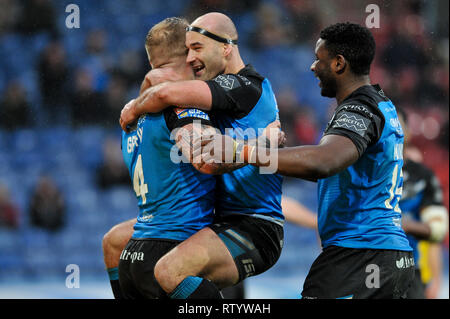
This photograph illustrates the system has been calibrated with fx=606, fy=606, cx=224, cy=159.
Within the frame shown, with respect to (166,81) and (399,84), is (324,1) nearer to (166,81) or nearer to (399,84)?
(399,84)

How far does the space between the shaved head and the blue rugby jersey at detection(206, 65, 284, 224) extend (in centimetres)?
43

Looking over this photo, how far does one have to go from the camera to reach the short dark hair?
334 centimetres

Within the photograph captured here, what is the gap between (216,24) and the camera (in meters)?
3.80

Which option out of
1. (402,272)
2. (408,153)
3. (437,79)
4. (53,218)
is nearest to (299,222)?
(408,153)

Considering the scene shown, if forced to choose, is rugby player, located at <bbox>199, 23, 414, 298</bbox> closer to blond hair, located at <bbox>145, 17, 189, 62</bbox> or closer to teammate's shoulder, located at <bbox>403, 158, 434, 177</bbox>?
blond hair, located at <bbox>145, 17, 189, 62</bbox>

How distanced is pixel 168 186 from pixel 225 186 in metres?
0.34

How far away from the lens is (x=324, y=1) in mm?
10477

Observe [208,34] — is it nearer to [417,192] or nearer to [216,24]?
[216,24]

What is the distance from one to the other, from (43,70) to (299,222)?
6.02 metres

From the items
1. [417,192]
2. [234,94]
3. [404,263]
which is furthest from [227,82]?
[417,192]

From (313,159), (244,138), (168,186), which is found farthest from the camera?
(244,138)

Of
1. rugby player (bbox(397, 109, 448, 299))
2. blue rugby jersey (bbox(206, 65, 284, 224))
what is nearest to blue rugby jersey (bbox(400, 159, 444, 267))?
rugby player (bbox(397, 109, 448, 299))

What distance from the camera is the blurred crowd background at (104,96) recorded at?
8.93 meters

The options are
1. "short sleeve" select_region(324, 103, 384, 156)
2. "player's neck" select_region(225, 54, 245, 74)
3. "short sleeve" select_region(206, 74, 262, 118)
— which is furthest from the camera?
"player's neck" select_region(225, 54, 245, 74)
